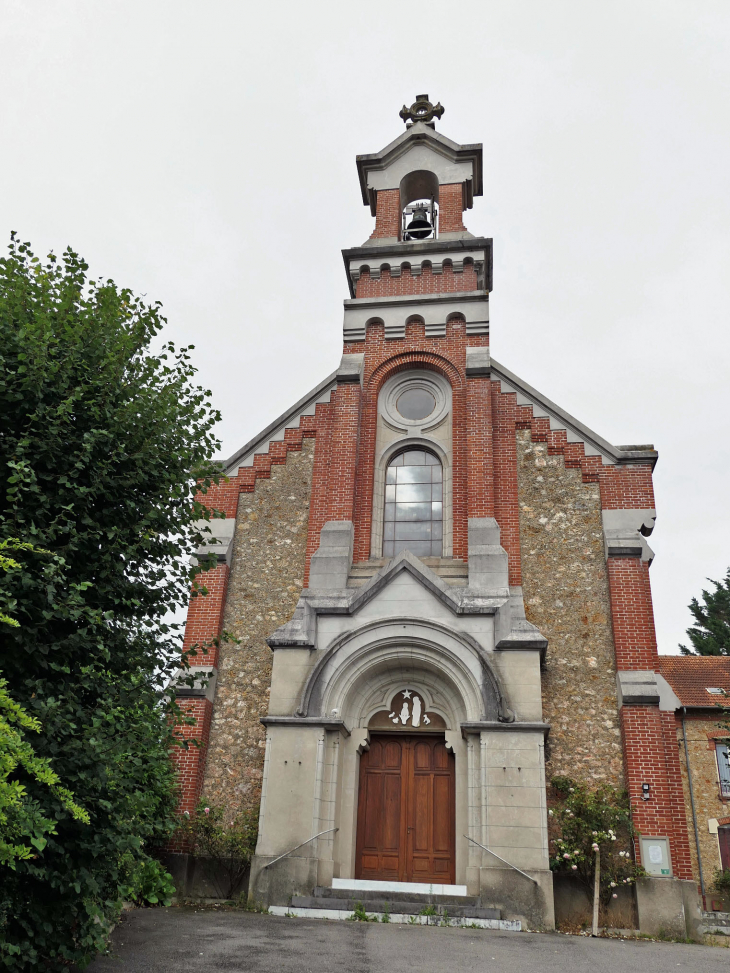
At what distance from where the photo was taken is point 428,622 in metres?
13.0

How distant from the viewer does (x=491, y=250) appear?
677 inches

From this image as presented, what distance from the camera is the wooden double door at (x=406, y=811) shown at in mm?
12688

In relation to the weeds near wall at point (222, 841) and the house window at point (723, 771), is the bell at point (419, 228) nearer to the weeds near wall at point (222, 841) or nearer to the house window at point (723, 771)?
the weeds near wall at point (222, 841)

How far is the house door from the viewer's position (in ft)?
74.3

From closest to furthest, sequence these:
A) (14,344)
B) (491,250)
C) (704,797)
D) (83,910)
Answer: (83,910), (14,344), (491,250), (704,797)

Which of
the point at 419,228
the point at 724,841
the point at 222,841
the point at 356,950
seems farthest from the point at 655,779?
the point at 724,841

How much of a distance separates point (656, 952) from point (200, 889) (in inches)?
278

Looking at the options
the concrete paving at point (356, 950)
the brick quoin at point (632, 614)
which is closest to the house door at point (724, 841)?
the brick quoin at point (632, 614)

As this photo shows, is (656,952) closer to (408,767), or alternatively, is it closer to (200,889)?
(408,767)

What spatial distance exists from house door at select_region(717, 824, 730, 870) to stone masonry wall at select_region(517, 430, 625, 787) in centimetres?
1324

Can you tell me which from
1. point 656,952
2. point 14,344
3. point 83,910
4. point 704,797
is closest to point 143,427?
point 14,344

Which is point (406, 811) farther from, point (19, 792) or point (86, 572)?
point (19, 792)

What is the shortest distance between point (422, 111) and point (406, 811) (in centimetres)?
1614

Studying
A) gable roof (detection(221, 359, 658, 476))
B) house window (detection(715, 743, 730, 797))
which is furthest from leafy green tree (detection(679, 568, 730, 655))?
gable roof (detection(221, 359, 658, 476))
